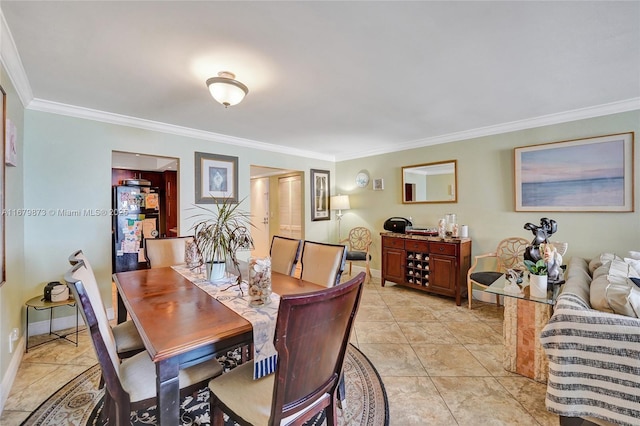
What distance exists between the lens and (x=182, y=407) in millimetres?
1754

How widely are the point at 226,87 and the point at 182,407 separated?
2.20 meters

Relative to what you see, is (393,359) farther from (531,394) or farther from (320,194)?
(320,194)

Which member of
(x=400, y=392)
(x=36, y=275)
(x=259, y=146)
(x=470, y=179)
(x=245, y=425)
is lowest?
(x=400, y=392)

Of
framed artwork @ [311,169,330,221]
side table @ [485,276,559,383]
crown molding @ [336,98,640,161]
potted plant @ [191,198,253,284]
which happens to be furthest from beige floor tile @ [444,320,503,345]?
framed artwork @ [311,169,330,221]

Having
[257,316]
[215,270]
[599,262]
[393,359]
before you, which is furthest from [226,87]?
[599,262]

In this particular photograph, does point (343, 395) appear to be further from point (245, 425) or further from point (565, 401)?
point (565, 401)

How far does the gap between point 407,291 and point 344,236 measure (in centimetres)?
180

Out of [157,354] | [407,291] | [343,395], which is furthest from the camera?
[407,291]

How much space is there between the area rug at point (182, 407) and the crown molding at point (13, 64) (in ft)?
7.35

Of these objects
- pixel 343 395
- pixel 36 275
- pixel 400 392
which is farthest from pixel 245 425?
pixel 36 275

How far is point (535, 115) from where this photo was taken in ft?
10.5

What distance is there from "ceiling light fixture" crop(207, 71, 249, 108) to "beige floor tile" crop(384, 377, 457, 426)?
8.01ft

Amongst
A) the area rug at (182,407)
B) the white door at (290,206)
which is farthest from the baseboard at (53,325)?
the white door at (290,206)

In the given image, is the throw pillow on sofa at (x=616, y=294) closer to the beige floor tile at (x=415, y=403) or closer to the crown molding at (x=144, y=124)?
the beige floor tile at (x=415, y=403)
